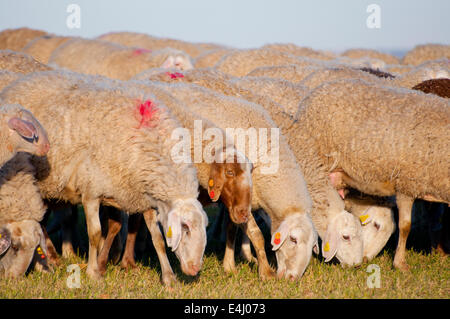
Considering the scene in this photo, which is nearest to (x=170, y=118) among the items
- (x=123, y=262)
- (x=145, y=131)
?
(x=145, y=131)

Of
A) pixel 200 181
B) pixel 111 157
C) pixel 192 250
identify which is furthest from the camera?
pixel 200 181

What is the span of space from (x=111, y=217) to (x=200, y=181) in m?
0.93

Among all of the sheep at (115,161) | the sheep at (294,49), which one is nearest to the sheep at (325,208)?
the sheep at (115,161)

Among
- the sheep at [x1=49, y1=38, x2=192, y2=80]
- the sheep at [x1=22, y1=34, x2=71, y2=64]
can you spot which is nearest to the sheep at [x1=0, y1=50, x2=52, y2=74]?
the sheep at [x1=49, y1=38, x2=192, y2=80]

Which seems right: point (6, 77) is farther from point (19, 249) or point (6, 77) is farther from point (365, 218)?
point (365, 218)

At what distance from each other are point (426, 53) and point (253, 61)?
20.5 ft

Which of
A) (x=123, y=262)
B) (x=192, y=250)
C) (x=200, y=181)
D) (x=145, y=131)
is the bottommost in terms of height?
(x=123, y=262)

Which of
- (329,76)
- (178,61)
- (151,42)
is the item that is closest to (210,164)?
(329,76)

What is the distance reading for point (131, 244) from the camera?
19.5 feet

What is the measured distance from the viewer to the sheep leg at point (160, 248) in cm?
523

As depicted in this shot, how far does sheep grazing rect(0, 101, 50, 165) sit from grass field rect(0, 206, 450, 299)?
41.0 inches

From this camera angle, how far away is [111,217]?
5.83m
